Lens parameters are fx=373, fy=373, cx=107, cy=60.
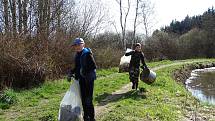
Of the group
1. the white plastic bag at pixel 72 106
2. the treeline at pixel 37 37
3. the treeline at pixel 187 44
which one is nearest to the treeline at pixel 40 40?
the treeline at pixel 37 37

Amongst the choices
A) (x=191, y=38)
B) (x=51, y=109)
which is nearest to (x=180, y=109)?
(x=51, y=109)

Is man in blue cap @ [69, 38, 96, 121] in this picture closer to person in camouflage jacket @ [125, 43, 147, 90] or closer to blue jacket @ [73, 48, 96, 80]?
blue jacket @ [73, 48, 96, 80]

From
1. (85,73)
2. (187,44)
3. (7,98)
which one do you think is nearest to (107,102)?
(7,98)

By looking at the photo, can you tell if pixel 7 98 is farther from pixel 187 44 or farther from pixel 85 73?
pixel 187 44

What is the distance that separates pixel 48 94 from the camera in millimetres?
Answer: 14000

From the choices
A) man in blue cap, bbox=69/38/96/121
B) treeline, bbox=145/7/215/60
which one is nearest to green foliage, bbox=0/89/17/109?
man in blue cap, bbox=69/38/96/121

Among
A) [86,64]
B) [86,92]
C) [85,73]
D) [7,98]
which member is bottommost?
[7,98]

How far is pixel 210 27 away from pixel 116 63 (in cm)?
4156

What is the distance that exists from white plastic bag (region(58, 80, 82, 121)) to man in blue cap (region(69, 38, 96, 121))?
0.12m

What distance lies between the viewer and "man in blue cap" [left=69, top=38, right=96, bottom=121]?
27.3 ft

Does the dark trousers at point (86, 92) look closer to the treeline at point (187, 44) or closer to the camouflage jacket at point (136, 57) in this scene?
the camouflage jacket at point (136, 57)

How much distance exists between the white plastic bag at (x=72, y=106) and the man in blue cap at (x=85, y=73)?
0.12m

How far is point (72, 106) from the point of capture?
8430 mm

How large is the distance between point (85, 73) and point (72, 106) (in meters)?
0.81
